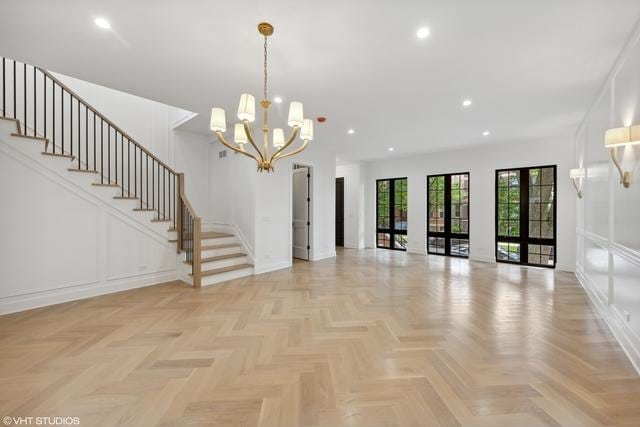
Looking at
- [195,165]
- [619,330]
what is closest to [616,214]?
[619,330]

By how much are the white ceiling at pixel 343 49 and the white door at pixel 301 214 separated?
9.42 feet

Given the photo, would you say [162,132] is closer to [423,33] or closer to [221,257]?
[221,257]

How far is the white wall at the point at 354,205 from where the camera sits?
9141mm

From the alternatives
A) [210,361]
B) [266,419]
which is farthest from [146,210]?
[266,419]

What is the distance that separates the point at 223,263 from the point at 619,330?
5.53 meters

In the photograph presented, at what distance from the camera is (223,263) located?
5285 mm

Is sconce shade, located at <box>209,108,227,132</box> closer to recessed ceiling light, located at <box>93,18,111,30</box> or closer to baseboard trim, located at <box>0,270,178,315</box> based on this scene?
recessed ceiling light, located at <box>93,18,111,30</box>

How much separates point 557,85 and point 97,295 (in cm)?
713

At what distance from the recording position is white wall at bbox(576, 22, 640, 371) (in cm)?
249

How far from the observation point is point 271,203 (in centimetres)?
592

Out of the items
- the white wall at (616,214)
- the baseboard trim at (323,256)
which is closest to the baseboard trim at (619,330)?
the white wall at (616,214)

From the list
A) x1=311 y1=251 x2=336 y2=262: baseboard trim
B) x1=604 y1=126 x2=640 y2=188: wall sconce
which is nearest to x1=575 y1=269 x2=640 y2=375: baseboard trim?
x1=604 y1=126 x2=640 y2=188: wall sconce

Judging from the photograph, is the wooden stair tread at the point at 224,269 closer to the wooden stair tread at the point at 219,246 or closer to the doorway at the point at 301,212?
the wooden stair tread at the point at 219,246

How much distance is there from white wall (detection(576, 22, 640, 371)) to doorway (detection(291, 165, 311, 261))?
532 centimetres
